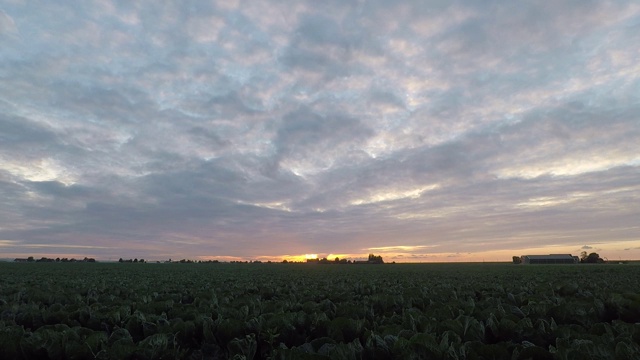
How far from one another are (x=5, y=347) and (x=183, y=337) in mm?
2010

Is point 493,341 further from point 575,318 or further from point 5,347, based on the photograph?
point 5,347

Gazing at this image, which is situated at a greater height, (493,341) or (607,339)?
(607,339)

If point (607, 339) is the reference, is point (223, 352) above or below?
below

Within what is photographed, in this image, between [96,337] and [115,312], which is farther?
[115,312]

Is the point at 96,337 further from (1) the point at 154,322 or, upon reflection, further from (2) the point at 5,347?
(1) the point at 154,322

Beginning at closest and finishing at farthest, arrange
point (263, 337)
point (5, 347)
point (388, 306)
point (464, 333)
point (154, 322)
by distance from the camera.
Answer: point (5, 347) → point (464, 333) → point (263, 337) → point (154, 322) → point (388, 306)

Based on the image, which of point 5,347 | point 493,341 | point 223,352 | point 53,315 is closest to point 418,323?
point 493,341

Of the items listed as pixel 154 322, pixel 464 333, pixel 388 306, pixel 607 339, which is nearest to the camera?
pixel 607 339

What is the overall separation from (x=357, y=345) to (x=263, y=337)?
1847 millimetres

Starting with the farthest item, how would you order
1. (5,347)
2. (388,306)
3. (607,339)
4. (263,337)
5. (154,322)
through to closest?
(388,306) → (154,322) → (263,337) → (5,347) → (607,339)

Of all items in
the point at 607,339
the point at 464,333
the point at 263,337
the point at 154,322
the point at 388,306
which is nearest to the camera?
the point at 607,339

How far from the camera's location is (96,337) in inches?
186

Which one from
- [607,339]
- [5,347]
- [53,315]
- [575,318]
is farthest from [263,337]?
[575,318]

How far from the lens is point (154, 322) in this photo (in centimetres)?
618
